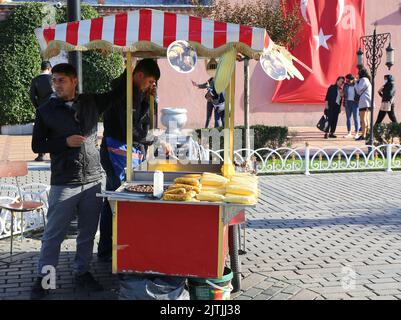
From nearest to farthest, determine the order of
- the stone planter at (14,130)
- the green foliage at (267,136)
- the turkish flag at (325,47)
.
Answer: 1. the green foliage at (267,136)
2. the stone planter at (14,130)
3. the turkish flag at (325,47)

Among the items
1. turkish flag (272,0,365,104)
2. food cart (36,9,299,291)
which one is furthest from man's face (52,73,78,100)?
turkish flag (272,0,365,104)

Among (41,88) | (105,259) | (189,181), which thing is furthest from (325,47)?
(189,181)

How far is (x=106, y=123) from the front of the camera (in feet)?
17.5

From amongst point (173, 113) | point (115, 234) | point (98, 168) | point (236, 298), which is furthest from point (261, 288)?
point (173, 113)

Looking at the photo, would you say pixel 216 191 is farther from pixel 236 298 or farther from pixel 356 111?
pixel 356 111

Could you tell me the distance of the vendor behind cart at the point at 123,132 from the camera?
5.17m

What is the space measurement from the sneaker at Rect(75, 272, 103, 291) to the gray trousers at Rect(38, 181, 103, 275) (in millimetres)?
44

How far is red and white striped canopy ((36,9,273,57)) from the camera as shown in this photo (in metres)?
4.23

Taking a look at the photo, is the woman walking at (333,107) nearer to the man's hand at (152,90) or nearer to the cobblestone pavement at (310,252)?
the cobblestone pavement at (310,252)

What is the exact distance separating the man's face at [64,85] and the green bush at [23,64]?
12.3 meters

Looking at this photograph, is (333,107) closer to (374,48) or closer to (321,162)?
(374,48)

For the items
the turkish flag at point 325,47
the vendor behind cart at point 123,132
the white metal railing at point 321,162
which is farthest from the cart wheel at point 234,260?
the turkish flag at point 325,47

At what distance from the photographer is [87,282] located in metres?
4.82

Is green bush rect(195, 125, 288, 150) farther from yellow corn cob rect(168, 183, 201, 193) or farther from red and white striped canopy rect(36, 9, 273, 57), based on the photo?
red and white striped canopy rect(36, 9, 273, 57)
